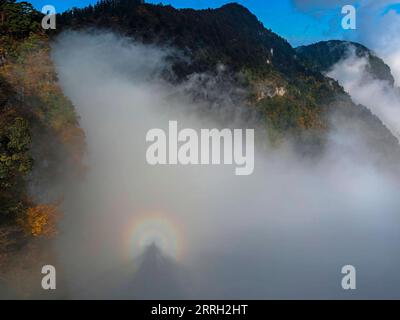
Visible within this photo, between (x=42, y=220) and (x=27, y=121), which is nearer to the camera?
(x=42, y=220)

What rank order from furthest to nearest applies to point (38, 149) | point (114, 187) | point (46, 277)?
point (114, 187) < point (38, 149) < point (46, 277)

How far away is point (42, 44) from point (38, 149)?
1443 centimetres

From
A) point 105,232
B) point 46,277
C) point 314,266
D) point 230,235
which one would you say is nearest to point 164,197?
point 230,235

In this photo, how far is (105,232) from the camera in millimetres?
68625

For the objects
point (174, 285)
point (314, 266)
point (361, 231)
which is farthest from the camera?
point (361, 231)

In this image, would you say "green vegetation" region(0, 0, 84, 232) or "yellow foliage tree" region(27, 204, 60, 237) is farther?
"yellow foliage tree" region(27, 204, 60, 237)

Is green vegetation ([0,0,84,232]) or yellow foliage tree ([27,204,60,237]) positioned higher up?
green vegetation ([0,0,84,232])

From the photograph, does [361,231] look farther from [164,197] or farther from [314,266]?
[164,197]

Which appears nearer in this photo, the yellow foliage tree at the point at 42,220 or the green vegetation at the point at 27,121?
the green vegetation at the point at 27,121

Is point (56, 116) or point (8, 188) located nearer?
point (8, 188)

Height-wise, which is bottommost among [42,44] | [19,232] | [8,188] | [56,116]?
[19,232]

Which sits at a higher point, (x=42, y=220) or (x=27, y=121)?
(x=27, y=121)

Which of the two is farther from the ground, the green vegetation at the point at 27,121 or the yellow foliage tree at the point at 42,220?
the green vegetation at the point at 27,121

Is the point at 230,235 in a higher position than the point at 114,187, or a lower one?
lower
